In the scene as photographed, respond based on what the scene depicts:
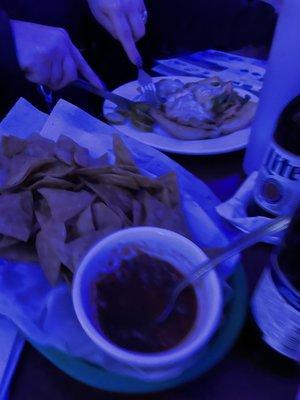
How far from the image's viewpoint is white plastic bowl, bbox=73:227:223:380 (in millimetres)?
385

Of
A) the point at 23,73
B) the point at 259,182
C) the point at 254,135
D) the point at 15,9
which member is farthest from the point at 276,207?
the point at 15,9

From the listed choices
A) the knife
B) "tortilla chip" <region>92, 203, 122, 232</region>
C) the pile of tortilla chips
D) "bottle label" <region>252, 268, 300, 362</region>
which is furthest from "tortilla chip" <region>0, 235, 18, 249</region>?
the knife

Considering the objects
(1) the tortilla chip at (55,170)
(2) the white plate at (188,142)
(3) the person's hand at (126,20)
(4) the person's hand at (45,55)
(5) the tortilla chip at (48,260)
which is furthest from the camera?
(3) the person's hand at (126,20)

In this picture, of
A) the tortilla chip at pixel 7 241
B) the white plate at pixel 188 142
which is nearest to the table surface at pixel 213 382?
the tortilla chip at pixel 7 241

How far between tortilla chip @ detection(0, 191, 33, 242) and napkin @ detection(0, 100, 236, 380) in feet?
0.13

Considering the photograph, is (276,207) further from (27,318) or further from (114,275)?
(27,318)

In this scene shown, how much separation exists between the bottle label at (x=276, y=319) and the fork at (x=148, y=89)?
0.59 m

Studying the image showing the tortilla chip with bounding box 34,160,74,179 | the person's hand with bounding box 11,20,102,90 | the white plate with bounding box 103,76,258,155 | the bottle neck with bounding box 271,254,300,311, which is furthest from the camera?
the person's hand with bounding box 11,20,102,90

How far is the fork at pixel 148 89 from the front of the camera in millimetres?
929

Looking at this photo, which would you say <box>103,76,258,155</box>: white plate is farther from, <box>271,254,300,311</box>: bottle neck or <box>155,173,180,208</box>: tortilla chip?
<box>271,254,300,311</box>: bottle neck

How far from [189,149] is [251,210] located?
0.20m

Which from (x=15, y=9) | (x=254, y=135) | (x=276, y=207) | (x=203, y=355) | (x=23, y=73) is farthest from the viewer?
(x=15, y=9)

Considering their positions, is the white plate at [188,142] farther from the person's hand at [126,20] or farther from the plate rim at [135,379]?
the plate rim at [135,379]

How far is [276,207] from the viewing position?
1.86 feet
